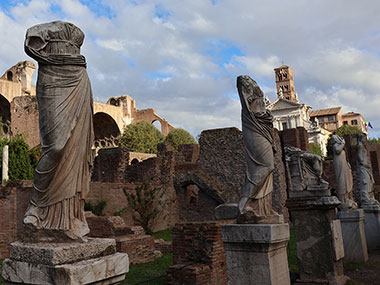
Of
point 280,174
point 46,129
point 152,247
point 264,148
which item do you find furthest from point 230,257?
point 280,174

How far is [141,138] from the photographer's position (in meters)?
38.0

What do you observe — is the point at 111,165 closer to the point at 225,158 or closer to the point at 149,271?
the point at 225,158

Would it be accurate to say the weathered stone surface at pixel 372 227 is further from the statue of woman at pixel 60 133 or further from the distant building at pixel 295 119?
the distant building at pixel 295 119

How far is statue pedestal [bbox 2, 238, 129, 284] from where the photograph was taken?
2020mm

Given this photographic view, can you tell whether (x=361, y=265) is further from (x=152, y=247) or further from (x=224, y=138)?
(x=224, y=138)

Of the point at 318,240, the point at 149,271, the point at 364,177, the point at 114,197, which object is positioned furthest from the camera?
the point at 114,197

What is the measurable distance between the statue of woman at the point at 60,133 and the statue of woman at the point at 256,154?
1832mm

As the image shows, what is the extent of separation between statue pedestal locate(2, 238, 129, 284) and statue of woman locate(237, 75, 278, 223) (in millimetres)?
1734

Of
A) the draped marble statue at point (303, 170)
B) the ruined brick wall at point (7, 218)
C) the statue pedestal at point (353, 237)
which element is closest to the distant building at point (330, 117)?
the statue pedestal at point (353, 237)

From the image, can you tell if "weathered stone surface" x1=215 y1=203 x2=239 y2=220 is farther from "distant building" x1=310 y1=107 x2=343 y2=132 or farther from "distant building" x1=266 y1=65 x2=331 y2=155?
"distant building" x1=310 y1=107 x2=343 y2=132

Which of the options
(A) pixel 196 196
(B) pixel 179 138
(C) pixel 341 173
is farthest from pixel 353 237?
(B) pixel 179 138

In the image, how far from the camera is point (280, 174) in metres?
15.9

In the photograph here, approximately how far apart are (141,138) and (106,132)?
9848 millimetres

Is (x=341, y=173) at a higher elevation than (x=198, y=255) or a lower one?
higher
